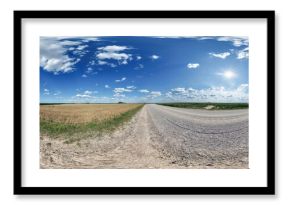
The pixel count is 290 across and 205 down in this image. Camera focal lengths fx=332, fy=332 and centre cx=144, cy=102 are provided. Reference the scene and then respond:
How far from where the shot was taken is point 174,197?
2.81 meters

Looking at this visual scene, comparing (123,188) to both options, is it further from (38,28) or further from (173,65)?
(38,28)

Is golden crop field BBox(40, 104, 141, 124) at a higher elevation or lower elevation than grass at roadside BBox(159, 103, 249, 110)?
lower

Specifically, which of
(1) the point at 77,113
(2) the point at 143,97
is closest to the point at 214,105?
(2) the point at 143,97

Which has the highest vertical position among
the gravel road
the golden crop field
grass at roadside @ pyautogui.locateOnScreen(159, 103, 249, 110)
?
grass at roadside @ pyautogui.locateOnScreen(159, 103, 249, 110)

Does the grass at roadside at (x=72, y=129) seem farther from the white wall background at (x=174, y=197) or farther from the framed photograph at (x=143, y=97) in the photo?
the white wall background at (x=174, y=197)

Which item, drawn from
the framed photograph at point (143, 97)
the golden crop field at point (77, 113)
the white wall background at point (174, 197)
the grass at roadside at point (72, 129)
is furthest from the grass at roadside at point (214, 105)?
the grass at roadside at point (72, 129)

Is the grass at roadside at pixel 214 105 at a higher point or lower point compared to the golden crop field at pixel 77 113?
higher

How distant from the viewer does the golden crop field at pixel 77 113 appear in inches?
112

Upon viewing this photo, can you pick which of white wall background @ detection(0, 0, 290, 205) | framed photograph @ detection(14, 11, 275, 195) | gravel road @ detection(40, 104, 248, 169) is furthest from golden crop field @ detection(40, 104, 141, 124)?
white wall background @ detection(0, 0, 290, 205)

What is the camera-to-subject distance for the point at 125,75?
2861 millimetres

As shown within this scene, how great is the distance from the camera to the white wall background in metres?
2.81

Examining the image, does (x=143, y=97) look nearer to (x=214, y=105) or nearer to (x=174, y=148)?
(x=174, y=148)

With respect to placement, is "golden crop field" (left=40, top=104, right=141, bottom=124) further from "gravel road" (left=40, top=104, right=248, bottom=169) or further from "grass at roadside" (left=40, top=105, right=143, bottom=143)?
"gravel road" (left=40, top=104, right=248, bottom=169)
